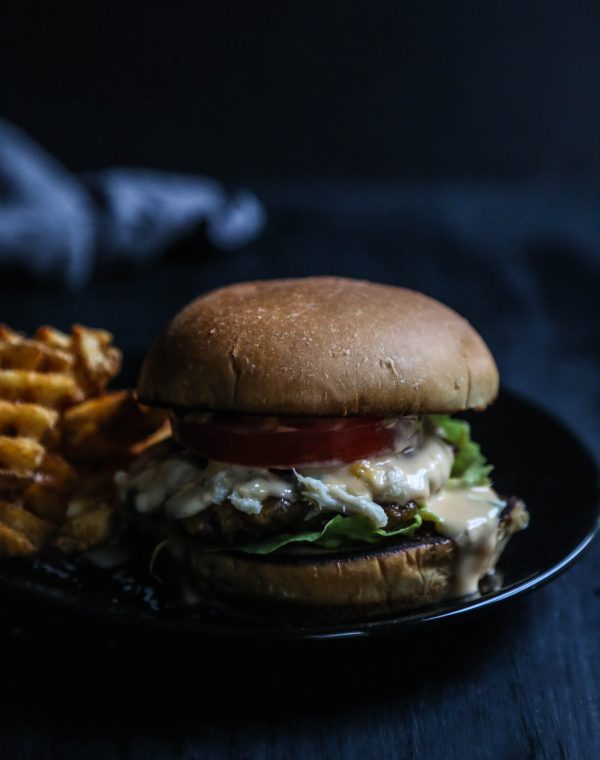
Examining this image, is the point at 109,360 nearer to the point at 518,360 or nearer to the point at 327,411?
the point at 327,411

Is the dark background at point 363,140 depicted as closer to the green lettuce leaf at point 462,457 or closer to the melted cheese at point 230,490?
the green lettuce leaf at point 462,457

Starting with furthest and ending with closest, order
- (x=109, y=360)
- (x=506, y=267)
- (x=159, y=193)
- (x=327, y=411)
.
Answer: (x=506, y=267)
(x=159, y=193)
(x=109, y=360)
(x=327, y=411)

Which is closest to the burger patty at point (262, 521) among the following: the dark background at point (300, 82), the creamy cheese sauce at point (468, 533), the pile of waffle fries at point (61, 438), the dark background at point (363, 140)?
the creamy cheese sauce at point (468, 533)

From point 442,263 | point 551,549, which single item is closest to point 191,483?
point 551,549

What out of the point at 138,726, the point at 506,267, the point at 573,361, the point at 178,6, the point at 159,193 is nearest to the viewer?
the point at 138,726

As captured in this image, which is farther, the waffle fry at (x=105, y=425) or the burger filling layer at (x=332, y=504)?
the waffle fry at (x=105, y=425)

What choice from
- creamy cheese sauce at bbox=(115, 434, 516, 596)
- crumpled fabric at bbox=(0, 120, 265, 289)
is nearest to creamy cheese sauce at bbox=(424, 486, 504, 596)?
creamy cheese sauce at bbox=(115, 434, 516, 596)
